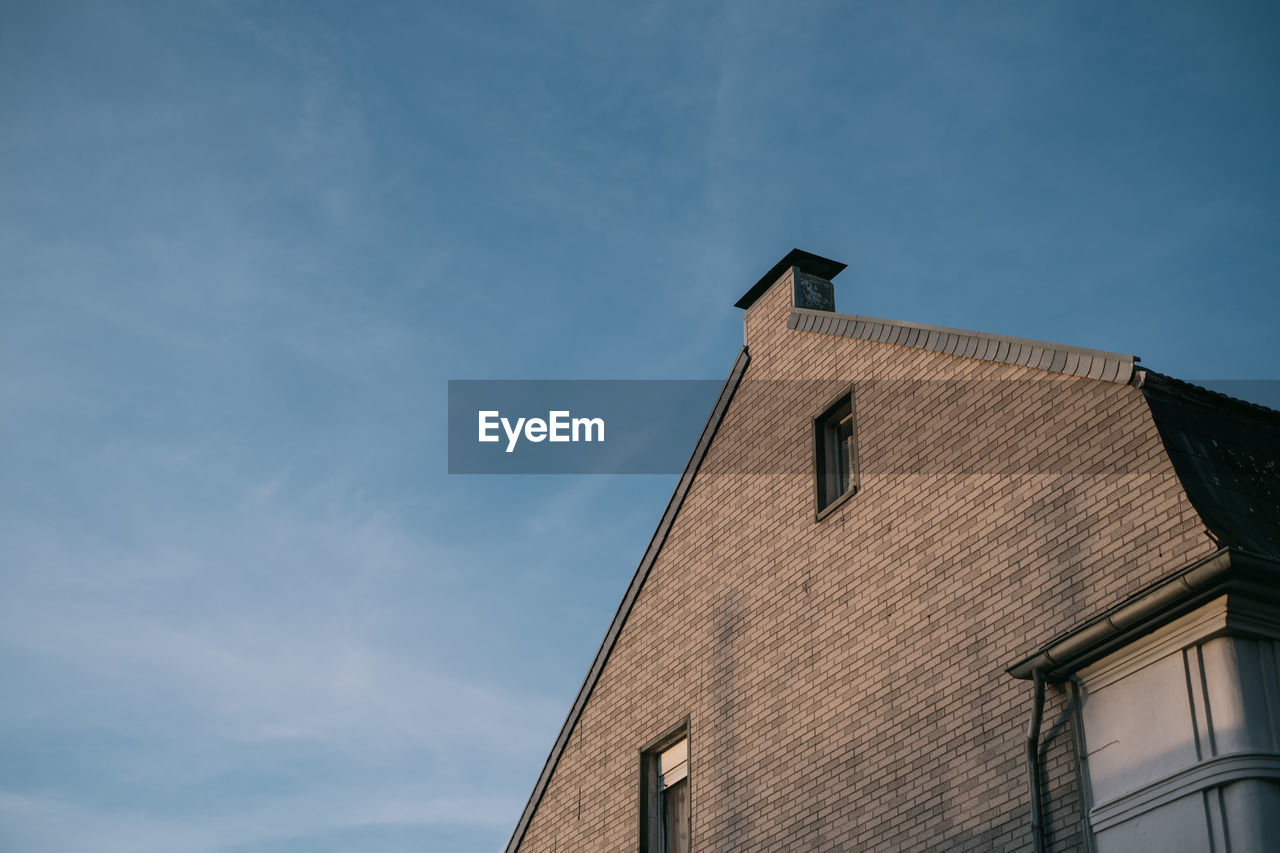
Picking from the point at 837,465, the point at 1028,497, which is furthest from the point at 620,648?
the point at 1028,497

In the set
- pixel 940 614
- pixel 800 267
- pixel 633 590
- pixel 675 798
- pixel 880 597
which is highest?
pixel 800 267

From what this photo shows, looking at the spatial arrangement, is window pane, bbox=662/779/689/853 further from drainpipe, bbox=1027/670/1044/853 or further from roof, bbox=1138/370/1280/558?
roof, bbox=1138/370/1280/558

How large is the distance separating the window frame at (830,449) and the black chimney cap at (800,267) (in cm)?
259

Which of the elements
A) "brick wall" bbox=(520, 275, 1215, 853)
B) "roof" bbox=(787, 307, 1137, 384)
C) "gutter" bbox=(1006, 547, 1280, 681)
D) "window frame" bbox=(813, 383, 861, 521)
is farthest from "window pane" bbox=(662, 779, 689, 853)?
"gutter" bbox=(1006, 547, 1280, 681)

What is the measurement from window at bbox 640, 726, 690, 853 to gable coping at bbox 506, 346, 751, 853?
6.75ft

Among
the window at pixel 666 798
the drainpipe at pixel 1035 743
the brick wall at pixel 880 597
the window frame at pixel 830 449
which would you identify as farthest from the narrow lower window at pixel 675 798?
the drainpipe at pixel 1035 743

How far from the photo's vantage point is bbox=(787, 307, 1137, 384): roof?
1150 centimetres

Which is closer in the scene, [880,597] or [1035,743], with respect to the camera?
[1035,743]

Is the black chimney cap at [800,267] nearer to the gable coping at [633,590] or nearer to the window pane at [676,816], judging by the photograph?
the gable coping at [633,590]

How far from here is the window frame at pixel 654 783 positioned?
52.9ft

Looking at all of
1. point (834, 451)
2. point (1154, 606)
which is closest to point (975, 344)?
point (834, 451)

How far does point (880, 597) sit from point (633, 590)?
18.0ft

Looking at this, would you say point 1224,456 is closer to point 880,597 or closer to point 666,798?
point 880,597

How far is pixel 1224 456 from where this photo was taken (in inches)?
436
